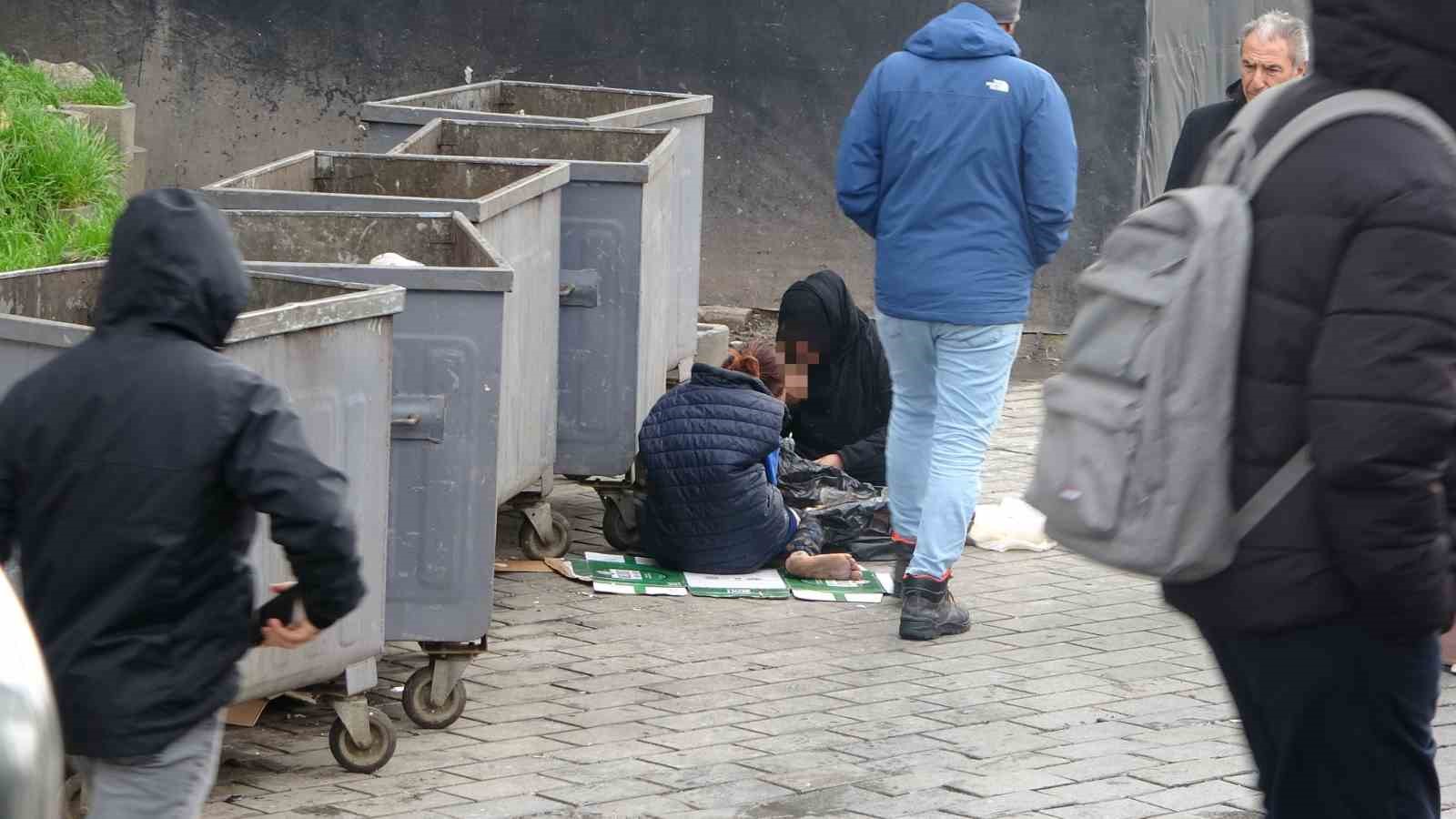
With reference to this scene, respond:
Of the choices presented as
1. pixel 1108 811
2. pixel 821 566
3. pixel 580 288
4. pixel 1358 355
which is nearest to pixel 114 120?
pixel 580 288

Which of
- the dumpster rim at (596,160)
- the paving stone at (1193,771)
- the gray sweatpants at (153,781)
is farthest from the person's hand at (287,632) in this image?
the dumpster rim at (596,160)

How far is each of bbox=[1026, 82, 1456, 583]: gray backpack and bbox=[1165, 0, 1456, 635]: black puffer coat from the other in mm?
28

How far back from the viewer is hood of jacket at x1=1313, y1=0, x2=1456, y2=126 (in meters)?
2.97

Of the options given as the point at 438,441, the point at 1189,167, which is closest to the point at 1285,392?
the point at 438,441

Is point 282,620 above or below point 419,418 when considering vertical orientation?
below

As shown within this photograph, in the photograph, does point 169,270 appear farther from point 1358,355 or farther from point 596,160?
point 596,160

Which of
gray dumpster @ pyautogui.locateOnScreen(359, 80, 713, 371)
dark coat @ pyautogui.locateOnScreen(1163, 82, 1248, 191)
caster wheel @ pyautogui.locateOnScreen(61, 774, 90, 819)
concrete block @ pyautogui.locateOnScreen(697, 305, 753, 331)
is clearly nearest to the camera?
caster wheel @ pyautogui.locateOnScreen(61, 774, 90, 819)

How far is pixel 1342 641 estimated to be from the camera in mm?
3037

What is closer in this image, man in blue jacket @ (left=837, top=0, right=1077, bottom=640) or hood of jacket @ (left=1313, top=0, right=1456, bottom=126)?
hood of jacket @ (left=1313, top=0, right=1456, bottom=126)

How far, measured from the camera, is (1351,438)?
9.43 feet

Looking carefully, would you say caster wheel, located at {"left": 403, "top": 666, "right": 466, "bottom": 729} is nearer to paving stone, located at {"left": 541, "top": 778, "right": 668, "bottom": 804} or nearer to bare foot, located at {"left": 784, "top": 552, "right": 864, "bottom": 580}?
paving stone, located at {"left": 541, "top": 778, "right": 668, "bottom": 804}

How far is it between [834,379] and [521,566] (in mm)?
1465

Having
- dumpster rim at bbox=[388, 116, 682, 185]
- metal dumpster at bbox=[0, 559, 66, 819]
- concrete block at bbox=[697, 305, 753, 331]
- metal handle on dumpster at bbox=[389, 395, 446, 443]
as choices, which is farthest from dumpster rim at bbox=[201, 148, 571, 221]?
concrete block at bbox=[697, 305, 753, 331]

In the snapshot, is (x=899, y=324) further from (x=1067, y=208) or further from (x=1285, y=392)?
(x=1285, y=392)
